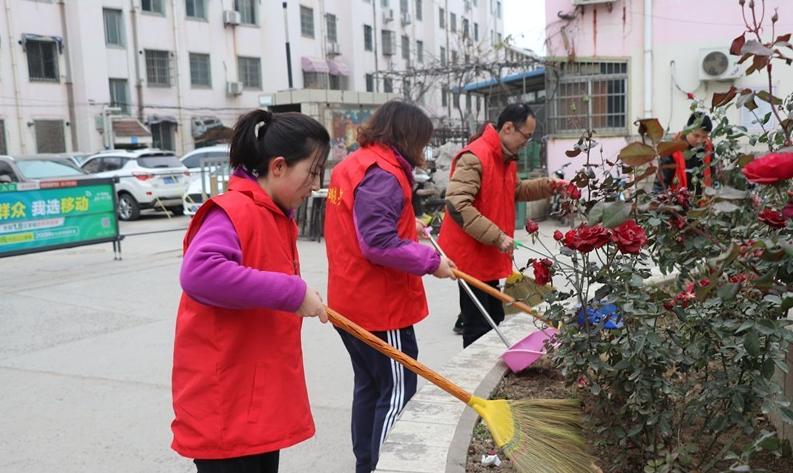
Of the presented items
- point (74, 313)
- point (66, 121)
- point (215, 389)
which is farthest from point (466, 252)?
point (66, 121)

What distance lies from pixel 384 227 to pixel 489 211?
145 cm

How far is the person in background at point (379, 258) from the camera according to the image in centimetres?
286

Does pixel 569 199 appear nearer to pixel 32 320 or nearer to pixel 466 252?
pixel 466 252

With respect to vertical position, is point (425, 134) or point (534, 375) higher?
point (425, 134)

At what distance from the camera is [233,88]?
95.0ft

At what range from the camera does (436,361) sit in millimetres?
5008

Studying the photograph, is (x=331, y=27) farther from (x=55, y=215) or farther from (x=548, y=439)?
(x=548, y=439)

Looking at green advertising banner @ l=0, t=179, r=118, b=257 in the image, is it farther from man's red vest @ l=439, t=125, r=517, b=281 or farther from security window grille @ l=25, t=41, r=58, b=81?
security window grille @ l=25, t=41, r=58, b=81

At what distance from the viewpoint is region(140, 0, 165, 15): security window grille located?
26359mm

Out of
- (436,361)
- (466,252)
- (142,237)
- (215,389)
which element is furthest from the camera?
(142,237)

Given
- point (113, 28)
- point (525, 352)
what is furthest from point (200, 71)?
point (525, 352)

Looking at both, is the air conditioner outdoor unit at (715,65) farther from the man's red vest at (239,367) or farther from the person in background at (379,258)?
the man's red vest at (239,367)

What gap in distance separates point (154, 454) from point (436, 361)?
205cm

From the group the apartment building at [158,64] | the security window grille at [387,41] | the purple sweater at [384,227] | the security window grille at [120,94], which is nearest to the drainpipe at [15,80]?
the apartment building at [158,64]
